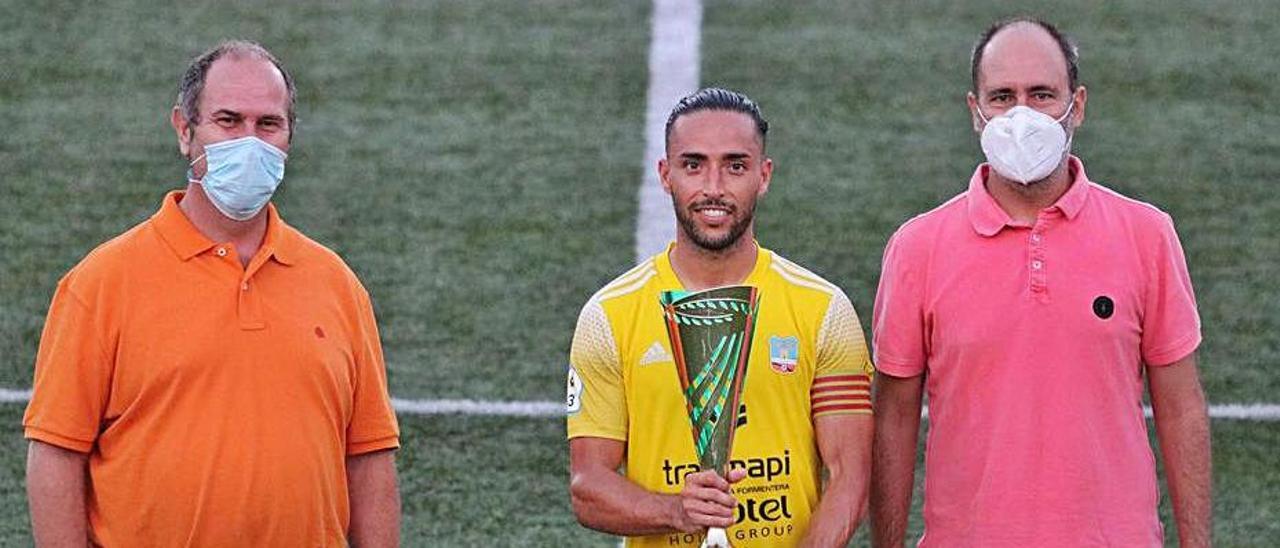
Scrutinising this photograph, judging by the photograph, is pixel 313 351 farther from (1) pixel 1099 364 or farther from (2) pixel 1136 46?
(2) pixel 1136 46

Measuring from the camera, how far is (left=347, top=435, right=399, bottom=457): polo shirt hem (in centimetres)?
459

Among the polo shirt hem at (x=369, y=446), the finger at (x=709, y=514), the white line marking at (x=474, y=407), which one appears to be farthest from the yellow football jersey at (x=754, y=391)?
the white line marking at (x=474, y=407)

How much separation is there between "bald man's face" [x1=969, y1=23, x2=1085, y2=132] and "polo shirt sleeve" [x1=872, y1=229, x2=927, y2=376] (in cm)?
32

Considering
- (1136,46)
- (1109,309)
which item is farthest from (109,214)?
(1109,309)

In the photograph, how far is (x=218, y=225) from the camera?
4.45 m

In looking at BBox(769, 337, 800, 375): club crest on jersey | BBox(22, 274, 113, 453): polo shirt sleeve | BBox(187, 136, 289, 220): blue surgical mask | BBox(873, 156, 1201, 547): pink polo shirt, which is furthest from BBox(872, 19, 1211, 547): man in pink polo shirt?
BBox(22, 274, 113, 453): polo shirt sleeve

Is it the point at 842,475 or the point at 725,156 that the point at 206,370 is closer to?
the point at 725,156

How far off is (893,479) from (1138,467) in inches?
18.7

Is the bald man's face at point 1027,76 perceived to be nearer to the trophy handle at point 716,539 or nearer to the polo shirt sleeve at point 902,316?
the polo shirt sleeve at point 902,316

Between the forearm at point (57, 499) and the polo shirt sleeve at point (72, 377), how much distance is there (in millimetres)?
31

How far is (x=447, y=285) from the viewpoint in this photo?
8578 millimetres

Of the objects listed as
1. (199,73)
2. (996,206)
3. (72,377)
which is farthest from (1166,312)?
(72,377)

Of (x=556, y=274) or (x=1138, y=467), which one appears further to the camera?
(x=556, y=274)

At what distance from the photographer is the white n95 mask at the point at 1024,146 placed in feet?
15.0
